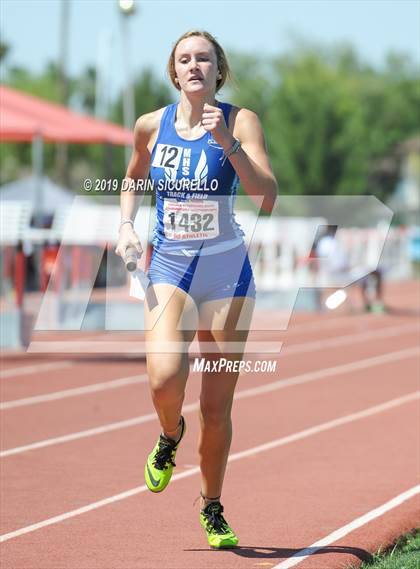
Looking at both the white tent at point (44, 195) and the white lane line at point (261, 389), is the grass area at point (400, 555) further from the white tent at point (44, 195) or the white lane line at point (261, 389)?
the white tent at point (44, 195)

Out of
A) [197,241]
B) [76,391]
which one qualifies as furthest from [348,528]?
[76,391]

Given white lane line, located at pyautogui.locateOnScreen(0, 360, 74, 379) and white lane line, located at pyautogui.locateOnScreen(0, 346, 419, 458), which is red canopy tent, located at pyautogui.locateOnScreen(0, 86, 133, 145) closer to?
white lane line, located at pyautogui.locateOnScreen(0, 360, 74, 379)

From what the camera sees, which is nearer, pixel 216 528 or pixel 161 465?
pixel 161 465

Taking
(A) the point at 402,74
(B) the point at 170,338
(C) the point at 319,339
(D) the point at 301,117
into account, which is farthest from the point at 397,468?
(A) the point at 402,74

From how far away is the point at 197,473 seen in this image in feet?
30.0

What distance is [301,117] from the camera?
78438 mm

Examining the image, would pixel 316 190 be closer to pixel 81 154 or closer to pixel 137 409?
pixel 81 154

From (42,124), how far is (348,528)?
13.7 meters

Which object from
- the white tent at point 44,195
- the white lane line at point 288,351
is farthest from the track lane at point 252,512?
the white tent at point 44,195

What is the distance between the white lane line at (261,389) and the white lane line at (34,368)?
2.83 m

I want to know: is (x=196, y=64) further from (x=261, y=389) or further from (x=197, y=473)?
(x=261, y=389)

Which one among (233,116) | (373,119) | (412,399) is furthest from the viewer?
(373,119)

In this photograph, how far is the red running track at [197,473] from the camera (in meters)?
6.76

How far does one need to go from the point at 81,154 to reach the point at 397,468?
7676 cm
